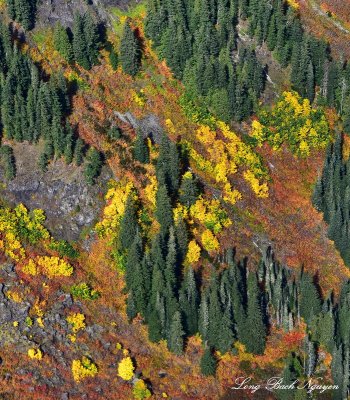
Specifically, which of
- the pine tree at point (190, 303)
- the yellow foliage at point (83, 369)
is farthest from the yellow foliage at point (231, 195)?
the yellow foliage at point (83, 369)

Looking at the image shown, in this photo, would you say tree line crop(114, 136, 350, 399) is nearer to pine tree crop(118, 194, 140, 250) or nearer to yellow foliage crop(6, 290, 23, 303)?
pine tree crop(118, 194, 140, 250)

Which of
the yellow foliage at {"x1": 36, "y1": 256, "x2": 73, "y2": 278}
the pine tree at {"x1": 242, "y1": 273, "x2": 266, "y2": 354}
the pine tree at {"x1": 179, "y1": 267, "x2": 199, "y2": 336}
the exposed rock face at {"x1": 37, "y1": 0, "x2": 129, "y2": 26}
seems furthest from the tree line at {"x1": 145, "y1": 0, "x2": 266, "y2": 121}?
the yellow foliage at {"x1": 36, "y1": 256, "x2": 73, "y2": 278}

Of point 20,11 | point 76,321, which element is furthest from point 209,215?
point 20,11

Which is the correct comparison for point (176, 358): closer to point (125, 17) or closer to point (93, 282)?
point (93, 282)

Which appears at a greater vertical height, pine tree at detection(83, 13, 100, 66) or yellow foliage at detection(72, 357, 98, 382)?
pine tree at detection(83, 13, 100, 66)

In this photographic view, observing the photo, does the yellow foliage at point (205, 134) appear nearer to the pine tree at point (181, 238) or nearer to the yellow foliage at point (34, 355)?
the pine tree at point (181, 238)

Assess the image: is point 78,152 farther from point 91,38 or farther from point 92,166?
point 91,38
